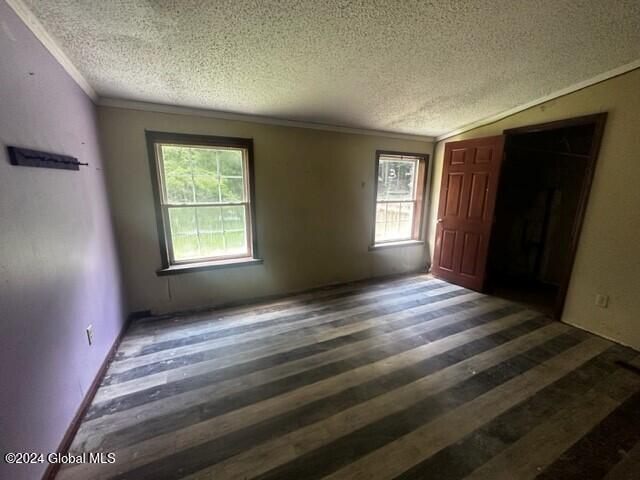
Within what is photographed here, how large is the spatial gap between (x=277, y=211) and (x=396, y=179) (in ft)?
6.78

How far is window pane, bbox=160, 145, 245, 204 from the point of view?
2613 millimetres

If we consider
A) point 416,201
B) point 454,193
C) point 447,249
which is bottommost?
point 447,249

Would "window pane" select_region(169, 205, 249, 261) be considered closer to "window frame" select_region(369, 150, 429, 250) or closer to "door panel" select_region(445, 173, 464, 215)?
"window frame" select_region(369, 150, 429, 250)

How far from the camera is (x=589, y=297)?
2535 millimetres

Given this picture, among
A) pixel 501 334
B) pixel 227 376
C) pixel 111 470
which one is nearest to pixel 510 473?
pixel 501 334

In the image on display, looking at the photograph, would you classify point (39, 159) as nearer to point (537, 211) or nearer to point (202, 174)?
point (202, 174)

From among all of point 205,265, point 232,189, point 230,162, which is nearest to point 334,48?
point 230,162

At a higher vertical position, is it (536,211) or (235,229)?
(536,211)

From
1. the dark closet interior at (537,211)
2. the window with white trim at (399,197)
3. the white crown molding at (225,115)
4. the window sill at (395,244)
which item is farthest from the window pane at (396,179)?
the dark closet interior at (537,211)

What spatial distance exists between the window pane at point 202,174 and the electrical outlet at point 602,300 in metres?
3.86

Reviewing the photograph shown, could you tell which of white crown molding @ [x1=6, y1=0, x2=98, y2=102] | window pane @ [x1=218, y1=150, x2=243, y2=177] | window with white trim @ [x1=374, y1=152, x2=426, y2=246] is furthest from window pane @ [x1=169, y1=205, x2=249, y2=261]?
window with white trim @ [x1=374, y1=152, x2=426, y2=246]

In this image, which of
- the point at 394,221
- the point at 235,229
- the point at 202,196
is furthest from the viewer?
the point at 394,221

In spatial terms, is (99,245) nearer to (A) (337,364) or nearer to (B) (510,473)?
(A) (337,364)

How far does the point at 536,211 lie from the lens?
382 cm
